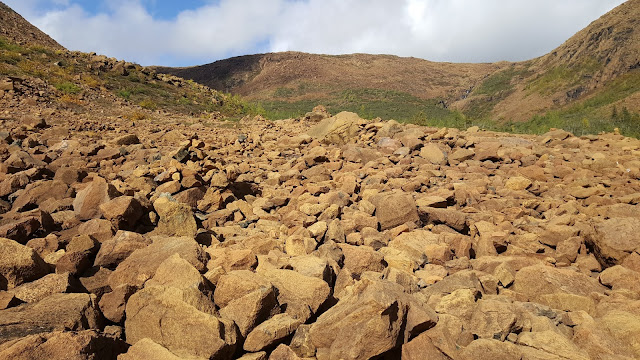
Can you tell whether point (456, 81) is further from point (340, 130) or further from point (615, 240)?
point (615, 240)

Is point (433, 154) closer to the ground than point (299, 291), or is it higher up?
higher up

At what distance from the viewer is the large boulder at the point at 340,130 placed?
7.86 metres

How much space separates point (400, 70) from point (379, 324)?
6253 centimetres

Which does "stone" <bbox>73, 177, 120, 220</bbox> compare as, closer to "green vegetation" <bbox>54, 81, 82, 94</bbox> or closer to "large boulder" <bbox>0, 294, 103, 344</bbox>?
"large boulder" <bbox>0, 294, 103, 344</bbox>

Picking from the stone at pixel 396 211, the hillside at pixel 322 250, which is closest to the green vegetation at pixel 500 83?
the hillside at pixel 322 250

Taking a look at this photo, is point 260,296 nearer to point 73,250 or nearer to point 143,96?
point 73,250

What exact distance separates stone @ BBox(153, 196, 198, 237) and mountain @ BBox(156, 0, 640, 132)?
918 cm

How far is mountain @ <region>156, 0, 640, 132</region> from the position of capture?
2530 cm

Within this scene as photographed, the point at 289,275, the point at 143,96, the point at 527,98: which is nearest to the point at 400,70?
the point at 527,98

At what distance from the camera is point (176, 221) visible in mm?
3396

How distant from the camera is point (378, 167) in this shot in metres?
5.71

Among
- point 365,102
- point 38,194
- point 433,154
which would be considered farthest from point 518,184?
point 365,102

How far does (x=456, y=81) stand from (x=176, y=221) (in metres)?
62.3

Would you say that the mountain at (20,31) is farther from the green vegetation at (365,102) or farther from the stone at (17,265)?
the green vegetation at (365,102)
